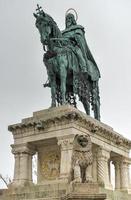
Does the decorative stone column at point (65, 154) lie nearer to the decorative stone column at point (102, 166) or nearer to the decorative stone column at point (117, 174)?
the decorative stone column at point (102, 166)

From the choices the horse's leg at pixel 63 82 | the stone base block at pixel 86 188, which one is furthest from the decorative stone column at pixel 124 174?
the stone base block at pixel 86 188

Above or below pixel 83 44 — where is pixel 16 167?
below

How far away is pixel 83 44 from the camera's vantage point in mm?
31203

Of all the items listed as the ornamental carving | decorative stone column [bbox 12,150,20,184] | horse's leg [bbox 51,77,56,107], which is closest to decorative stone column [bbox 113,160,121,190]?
the ornamental carving

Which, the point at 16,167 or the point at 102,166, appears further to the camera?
the point at 102,166

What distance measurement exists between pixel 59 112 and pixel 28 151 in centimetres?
320

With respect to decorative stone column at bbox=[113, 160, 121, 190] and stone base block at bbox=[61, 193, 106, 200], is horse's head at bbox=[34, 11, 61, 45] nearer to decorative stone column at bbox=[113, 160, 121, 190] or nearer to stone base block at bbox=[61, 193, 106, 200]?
decorative stone column at bbox=[113, 160, 121, 190]

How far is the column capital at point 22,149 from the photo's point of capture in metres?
28.0

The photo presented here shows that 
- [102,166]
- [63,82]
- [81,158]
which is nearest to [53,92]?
[63,82]

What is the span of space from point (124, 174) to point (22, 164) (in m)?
7.48

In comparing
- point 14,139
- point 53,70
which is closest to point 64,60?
point 53,70

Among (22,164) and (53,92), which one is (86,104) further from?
(22,164)

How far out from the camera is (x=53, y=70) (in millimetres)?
29578

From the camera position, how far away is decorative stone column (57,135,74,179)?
25.5 meters
